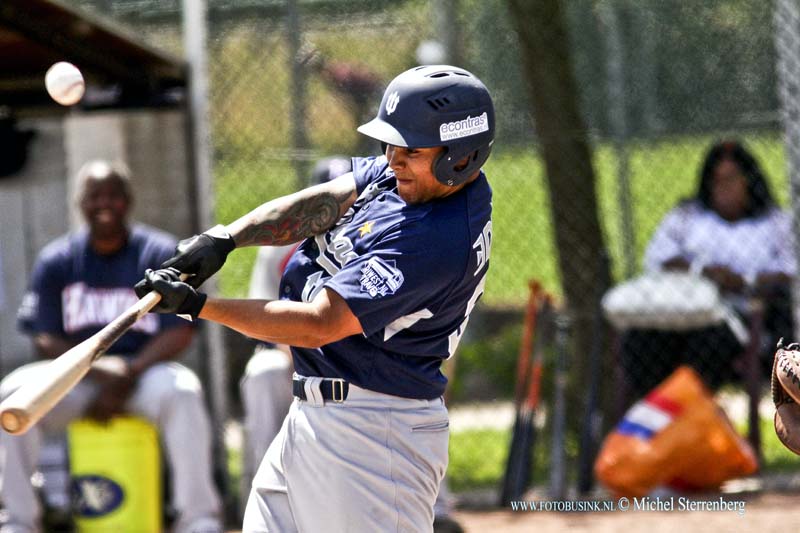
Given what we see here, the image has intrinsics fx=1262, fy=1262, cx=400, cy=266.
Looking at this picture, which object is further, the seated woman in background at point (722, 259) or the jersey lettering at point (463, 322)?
the seated woman in background at point (722, 259)

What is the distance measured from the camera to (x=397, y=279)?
126 inches

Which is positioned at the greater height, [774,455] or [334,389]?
[334,389]

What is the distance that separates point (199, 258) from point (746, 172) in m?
4.35

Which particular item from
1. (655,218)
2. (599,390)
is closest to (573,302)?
(599,390)

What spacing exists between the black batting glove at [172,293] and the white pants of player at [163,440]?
2.48 metres

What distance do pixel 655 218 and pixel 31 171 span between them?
4920mm

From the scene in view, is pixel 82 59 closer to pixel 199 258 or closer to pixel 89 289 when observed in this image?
pixel 89 289

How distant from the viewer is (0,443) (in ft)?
18.0

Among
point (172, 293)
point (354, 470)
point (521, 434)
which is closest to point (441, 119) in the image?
point (172, 293)

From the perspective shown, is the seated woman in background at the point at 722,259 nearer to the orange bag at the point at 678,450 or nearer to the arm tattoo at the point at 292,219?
→ the orange bag at the point at 678,450

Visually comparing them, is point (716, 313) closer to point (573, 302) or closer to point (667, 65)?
point (573, 302)

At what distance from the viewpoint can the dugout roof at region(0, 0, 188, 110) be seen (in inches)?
232

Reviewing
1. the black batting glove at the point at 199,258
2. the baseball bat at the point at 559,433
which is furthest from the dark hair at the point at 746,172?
the black batting glove at the point at 199,258

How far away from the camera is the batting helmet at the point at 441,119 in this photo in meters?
3.28
